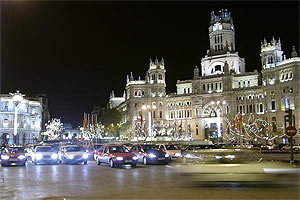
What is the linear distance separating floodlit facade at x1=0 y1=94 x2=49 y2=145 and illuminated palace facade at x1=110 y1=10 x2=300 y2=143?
25.1 metres

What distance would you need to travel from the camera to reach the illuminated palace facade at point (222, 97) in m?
79.0

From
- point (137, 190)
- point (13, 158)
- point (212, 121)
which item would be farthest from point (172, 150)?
point (212, 121)

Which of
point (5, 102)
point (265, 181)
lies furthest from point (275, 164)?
point (5, 102)

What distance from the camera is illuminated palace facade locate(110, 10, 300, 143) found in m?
79.0

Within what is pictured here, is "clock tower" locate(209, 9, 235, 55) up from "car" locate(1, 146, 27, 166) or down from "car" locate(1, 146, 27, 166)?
up

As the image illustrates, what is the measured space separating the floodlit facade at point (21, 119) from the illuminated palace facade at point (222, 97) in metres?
25.1

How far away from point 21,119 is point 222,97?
5061cm

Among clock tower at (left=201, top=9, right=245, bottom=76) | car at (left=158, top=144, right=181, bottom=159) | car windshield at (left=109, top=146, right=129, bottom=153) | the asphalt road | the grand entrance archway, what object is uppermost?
clock tower at (left=201, top=9, right=245, bottom=76)

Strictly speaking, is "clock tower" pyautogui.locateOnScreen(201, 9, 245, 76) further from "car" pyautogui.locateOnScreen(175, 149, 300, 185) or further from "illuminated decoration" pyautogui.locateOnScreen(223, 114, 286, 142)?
"car" pyautogui.locateOnScreen(175, 149, 300, 185)

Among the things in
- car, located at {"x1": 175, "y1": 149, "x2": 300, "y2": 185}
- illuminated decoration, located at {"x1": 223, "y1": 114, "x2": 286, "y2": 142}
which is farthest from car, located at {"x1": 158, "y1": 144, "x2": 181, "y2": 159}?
illuminated decoration, located at {"x1": 223, "y1": 114, "x2": 286, "y2": 142}

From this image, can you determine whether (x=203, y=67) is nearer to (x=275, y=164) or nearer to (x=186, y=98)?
(x=186, y=98)

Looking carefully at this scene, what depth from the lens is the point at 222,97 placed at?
9388 cm

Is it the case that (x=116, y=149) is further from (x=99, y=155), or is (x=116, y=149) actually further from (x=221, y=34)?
(x=221, y=34)

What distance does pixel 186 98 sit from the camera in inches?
3937
